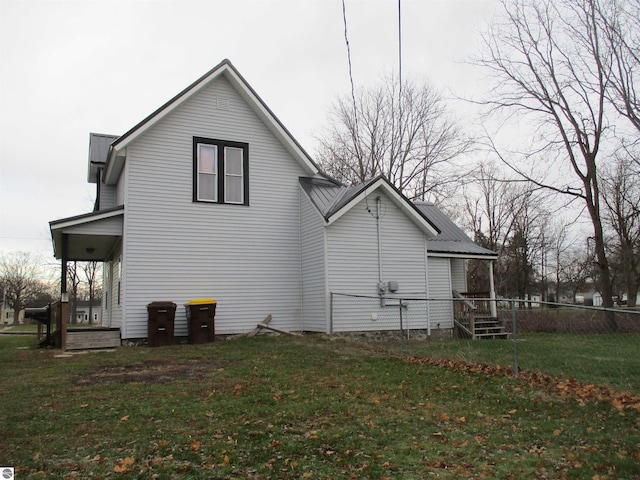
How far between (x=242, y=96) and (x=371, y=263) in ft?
20.5

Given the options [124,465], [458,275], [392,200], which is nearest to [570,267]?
[458,275]

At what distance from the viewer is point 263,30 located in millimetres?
8258

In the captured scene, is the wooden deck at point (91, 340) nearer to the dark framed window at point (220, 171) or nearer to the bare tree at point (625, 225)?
Result: the dark framed window at point (220, 171)

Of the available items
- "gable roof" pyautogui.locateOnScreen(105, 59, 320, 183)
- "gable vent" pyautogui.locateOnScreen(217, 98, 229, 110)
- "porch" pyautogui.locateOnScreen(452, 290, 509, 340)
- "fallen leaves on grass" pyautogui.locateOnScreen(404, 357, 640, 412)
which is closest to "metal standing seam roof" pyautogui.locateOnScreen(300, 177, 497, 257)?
"gable roof" pyautogui.locateOnScreen(105, 59, 320, 183)

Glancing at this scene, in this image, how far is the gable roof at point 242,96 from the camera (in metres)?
13.7

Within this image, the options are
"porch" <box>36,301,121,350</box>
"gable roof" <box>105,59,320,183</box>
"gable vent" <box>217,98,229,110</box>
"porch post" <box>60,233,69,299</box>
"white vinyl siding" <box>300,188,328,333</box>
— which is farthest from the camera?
"gable vent" <box>217,98,229,110</box>

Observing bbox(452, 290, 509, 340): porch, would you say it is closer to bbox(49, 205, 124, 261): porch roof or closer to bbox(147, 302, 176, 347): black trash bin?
bbox(147, 302, 176, 347): black trash bin

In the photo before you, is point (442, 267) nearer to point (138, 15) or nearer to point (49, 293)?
point (138, 15)

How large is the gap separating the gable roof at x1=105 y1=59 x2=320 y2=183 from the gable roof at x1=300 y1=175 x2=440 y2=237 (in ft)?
2.16

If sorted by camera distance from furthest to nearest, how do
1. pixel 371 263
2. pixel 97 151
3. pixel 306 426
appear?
pixel 97 151 < pixel 371 263 < pixel 306 426

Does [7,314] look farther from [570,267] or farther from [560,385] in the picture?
[560,385]

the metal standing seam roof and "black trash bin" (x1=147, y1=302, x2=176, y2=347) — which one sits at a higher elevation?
the metal standing seam roof

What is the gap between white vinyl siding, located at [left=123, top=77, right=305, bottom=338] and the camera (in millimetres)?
13719

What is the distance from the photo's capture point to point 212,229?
14.6 metres
